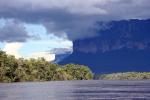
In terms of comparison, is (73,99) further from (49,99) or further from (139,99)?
(139,99)

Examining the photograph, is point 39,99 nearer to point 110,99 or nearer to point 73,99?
point 73,99

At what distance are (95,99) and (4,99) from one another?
53.6 feet

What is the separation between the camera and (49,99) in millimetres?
87125

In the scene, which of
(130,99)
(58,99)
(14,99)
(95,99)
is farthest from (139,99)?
(14,99)

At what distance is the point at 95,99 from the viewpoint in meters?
90.2

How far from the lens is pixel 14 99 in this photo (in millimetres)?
88500

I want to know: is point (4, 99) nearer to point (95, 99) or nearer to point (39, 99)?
point (39, 99)

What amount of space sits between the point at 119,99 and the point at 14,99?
61.0 feet

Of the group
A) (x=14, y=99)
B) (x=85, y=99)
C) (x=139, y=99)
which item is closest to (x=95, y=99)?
(x=85, y=99)

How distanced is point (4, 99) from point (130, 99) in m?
22.4

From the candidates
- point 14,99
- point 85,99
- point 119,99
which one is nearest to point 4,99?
point 14,99

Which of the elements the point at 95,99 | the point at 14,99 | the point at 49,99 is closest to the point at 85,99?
the point at 95,99

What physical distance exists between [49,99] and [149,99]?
56.9ft

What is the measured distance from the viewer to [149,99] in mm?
85562
